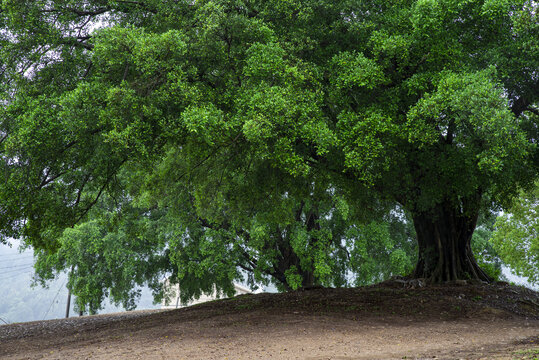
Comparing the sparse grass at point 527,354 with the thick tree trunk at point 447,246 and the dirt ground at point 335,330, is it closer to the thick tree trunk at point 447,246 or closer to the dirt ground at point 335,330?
the dirt ground at point 335,330

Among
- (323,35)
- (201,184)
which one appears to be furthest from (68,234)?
(323,35)

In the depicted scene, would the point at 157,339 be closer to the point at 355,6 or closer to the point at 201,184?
the point at 201,184

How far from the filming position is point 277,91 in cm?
1053

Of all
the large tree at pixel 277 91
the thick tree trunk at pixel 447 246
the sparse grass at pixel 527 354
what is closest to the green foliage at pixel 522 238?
the thick tree trunk at pixel 447 246

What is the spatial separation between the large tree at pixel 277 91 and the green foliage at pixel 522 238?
1692 centimetres

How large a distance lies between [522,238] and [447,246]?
16.7 metres

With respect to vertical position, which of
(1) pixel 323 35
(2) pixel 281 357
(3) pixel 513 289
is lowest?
(2) pixel 281 357

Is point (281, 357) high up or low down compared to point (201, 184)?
down

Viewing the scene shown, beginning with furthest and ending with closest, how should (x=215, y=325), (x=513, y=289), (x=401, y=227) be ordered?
(x=401, y=227), (x=513, y=289), (x=215, y=325)

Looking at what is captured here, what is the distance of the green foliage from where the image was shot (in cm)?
2850

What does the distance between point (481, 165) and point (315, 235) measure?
11650 millimetres

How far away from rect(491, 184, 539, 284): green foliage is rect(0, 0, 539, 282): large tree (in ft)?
55.5

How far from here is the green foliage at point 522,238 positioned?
2850 cm

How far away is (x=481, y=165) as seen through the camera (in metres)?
10.1
